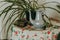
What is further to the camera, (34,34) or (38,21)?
(38,21)

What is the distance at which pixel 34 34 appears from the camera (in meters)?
1.34

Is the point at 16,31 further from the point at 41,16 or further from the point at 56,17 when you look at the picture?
the point at 56,17

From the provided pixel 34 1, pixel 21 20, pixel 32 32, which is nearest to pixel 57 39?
pixel 32 32

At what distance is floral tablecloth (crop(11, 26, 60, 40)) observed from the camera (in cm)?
133

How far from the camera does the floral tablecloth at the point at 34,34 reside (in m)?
1.33

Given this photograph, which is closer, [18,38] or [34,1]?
[18,38]

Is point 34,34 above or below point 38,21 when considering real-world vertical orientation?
below

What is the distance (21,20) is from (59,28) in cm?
47

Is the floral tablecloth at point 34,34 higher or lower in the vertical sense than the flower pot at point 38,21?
lower

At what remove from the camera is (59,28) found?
1.40 meters

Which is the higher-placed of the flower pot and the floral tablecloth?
the flower pot

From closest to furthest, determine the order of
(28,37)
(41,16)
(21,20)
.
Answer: (28,37) → (41,16) → (21,20)

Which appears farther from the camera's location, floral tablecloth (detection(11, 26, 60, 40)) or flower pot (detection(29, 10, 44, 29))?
flower pot (detection(29, 10, 44, 29))

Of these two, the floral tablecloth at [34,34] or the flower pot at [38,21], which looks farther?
the flower pot at [38,21]
